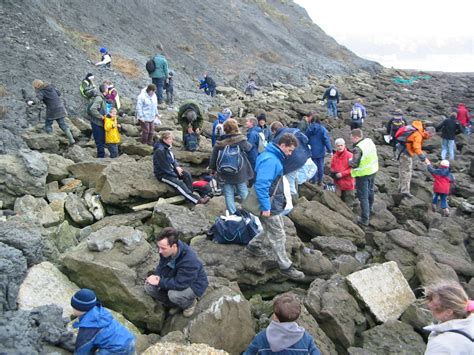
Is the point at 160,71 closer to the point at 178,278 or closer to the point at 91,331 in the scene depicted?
the point at 178,278

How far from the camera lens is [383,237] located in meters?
9.48

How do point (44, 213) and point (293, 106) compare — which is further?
point (293, 106)

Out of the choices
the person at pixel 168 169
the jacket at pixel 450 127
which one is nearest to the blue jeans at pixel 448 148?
the jacket at pixel 450 127

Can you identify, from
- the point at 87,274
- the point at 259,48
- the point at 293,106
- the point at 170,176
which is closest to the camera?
the point at 87,274

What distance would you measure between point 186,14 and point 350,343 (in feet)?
125

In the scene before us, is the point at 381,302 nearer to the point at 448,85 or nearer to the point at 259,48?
the point at 259,48

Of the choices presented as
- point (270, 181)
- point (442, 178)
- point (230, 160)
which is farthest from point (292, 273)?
point (442, 178)

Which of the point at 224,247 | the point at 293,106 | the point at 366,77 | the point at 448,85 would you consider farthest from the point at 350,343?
the point at 448,85

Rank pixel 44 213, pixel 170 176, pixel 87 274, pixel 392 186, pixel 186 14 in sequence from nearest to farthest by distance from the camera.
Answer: pixel 87 274 < pixel 44 213 < pixel 170 176 < pixel 392 186 < pixel 186 14

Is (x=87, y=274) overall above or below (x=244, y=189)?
below

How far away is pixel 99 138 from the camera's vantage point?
1153cm

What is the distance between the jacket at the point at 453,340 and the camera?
333cm

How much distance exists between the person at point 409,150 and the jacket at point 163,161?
6.86 meters

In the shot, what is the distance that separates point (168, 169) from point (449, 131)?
542 inches
